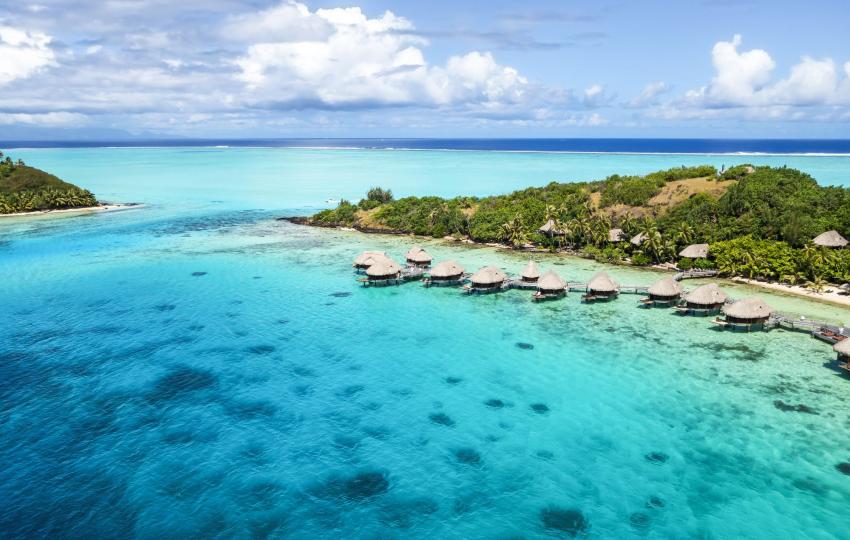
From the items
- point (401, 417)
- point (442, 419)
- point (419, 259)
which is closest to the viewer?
point (442, 419)

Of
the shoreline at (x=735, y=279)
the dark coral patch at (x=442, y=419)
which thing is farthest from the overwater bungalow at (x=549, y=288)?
the dark coral patch at (x=442, y=419)

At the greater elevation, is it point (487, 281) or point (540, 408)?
point (487, 281)

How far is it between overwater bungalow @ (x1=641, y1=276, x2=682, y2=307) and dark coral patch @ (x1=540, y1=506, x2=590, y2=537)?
22.6 m

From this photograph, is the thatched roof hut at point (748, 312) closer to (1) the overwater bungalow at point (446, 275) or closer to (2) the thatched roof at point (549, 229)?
(1) the overwater bungalow at point (446, 275)

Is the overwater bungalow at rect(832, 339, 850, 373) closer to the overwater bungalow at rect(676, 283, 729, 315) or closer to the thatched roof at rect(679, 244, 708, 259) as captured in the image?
the overwater bungalow at rect(676, 283, 729, 315)

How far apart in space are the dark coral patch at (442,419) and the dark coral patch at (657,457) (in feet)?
26.1

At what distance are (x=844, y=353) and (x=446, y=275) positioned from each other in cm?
2562

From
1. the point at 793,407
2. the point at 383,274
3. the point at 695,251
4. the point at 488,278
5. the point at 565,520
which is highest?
the point at 695,251

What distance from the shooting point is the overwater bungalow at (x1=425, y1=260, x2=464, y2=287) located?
4284 centimetres

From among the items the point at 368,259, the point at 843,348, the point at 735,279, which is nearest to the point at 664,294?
the point at 735,279

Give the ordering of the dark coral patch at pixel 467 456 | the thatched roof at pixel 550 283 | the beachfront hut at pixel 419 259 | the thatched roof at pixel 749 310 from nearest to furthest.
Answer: the dark coral patch at pixel 467 456, the thatched roof at pixel 749 310, the thatched roof at pixel 550 283, the beachfront hut at pixel 419 259

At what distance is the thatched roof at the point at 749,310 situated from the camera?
31656 mm

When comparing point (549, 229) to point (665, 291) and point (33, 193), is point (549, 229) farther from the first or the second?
point (33, 193)

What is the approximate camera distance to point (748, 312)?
104 ft
